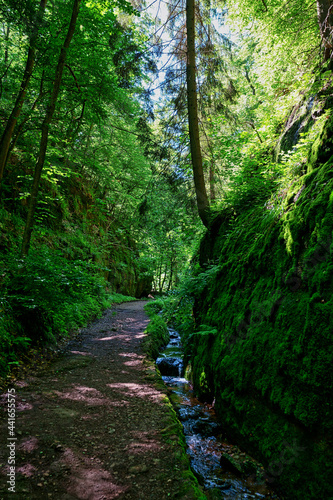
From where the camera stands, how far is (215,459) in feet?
11.5

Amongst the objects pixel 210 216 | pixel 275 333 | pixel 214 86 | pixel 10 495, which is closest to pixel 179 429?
pixel 275 333

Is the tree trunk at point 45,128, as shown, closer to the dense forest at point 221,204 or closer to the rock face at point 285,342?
the dense forest at point 221,204

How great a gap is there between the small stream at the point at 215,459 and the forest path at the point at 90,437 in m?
0.52

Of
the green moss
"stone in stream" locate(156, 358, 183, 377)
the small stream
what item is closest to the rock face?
the small stream

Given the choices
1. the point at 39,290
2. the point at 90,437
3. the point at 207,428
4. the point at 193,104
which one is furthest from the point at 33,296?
the point at 193,104

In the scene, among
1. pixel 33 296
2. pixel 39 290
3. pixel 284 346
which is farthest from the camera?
pixel 39 290

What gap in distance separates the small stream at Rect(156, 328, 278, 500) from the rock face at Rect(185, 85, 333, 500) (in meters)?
0.18

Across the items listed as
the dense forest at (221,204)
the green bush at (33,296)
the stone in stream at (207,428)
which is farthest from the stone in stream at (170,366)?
the green bush at (33,296)

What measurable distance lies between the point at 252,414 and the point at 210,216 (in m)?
6.06

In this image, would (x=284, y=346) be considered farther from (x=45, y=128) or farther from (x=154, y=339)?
(x=45, y=128)

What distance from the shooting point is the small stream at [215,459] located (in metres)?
2.90

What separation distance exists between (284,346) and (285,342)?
0.16 ft

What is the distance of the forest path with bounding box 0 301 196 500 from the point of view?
8.02 ft

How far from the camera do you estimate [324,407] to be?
242cm
